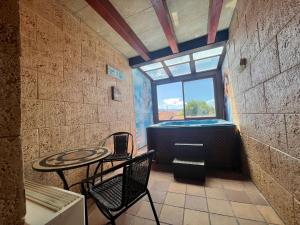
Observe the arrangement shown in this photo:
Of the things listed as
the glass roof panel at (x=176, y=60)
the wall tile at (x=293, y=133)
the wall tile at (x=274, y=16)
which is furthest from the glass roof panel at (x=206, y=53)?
the wall tile at (x=293, y=133)

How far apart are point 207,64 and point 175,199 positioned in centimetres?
404

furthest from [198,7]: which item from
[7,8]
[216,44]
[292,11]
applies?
[7,8]

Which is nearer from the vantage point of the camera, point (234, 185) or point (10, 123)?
point (10, 123)

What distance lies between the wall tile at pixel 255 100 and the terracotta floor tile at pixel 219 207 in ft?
3.75

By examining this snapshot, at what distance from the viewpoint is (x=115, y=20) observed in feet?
6.87

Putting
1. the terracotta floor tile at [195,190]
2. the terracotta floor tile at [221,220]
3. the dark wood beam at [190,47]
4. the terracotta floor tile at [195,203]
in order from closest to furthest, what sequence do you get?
the terracotta floor tile at [221,220], the terracotta floor tile at [195,203], the terracotta floor tile at [195,190], the dark wood beam at [190,47]

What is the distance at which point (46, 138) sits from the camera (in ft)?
5.25

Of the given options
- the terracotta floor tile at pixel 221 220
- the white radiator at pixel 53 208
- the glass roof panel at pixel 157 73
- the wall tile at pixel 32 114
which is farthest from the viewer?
the glass roof panel at pixel 157 73

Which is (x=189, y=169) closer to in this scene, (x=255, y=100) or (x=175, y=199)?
(x=175, y=199)

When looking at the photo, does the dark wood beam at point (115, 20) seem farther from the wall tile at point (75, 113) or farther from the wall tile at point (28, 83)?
the wall tile at point (75, 113)

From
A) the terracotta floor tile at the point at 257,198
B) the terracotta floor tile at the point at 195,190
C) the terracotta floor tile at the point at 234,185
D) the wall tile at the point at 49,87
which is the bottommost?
the terracotta floor tile at the point at 195,190

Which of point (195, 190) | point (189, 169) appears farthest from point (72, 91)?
point (195, 190)

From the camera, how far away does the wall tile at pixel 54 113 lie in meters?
1.63

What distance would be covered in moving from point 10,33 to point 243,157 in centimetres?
293
